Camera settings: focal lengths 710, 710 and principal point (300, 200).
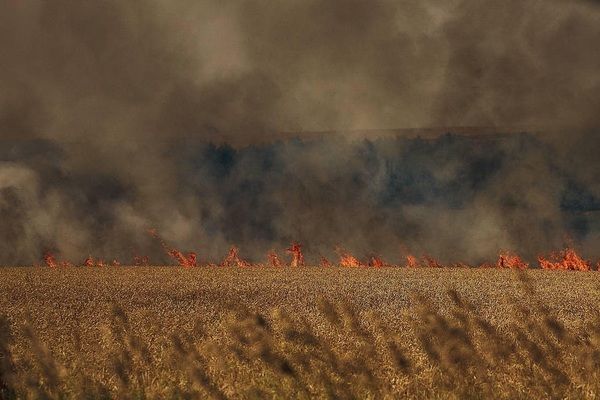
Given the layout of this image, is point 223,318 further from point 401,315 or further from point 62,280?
point 62,280

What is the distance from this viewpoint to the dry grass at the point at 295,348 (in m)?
8.45

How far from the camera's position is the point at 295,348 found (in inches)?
424

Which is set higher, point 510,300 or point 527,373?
point 510,300

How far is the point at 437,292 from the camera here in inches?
864

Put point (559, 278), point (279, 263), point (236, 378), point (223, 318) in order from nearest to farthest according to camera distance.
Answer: point (236, 378)
point (223, 318)
point (559, 278)
point (279, 263)

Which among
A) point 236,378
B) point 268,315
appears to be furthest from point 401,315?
point 236,378

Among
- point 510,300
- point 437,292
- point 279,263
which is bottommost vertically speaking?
point 510,300

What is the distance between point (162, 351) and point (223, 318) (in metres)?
3.99

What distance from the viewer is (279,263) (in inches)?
1506

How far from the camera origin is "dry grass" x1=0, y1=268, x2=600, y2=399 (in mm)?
8445

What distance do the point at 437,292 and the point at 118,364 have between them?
563 inches

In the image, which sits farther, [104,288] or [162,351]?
[104,288]

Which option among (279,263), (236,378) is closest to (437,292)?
(236,378)

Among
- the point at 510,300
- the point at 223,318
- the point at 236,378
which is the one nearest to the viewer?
the point at 236,378
